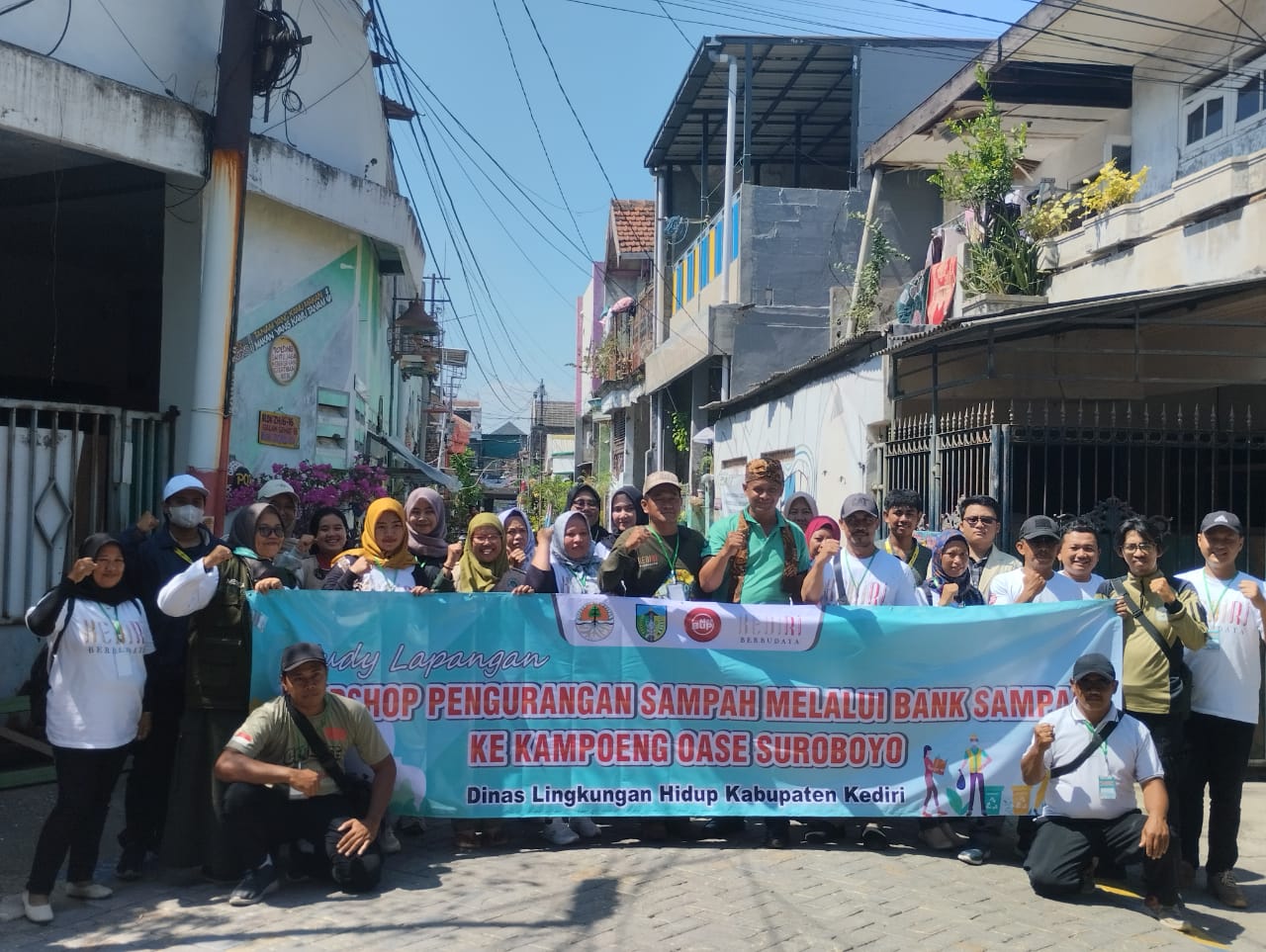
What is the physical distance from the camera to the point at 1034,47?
1258cm

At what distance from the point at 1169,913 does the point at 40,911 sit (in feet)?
15.2

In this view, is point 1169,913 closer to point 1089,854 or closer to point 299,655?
point 1089,854

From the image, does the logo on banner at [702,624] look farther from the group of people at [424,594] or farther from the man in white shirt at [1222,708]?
the man in white shirt at [1222,708]

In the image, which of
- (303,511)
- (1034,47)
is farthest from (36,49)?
(1034,47)

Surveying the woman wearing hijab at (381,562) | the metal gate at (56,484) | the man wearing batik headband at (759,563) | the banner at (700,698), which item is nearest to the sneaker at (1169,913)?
the banner at (700,698)

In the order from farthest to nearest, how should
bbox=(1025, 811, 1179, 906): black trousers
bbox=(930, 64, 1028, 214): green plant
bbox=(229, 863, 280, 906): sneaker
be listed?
1. bbox=(930, 64, 1028, 214): green plant
2. bbox=(1025, 811, 1179, 906): black trousers
3. bbox=(229, 863, 280, 906): sneaker

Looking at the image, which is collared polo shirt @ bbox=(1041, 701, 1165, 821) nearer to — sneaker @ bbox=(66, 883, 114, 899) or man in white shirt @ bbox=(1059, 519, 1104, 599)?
man in white shirt @ bbox=(1059, 519, 1104, 599)

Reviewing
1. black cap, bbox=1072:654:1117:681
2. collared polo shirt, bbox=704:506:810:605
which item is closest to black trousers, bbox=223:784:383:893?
collared polo shirt, bbox=704:506:810:605

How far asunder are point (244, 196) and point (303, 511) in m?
2.51

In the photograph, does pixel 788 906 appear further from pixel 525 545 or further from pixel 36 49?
pixel 36 49

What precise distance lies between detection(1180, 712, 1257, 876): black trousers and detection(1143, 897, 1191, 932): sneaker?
0.45 m

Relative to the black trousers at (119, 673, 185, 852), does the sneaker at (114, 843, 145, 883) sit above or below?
below

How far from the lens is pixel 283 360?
994 cm

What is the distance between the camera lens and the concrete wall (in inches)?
311
